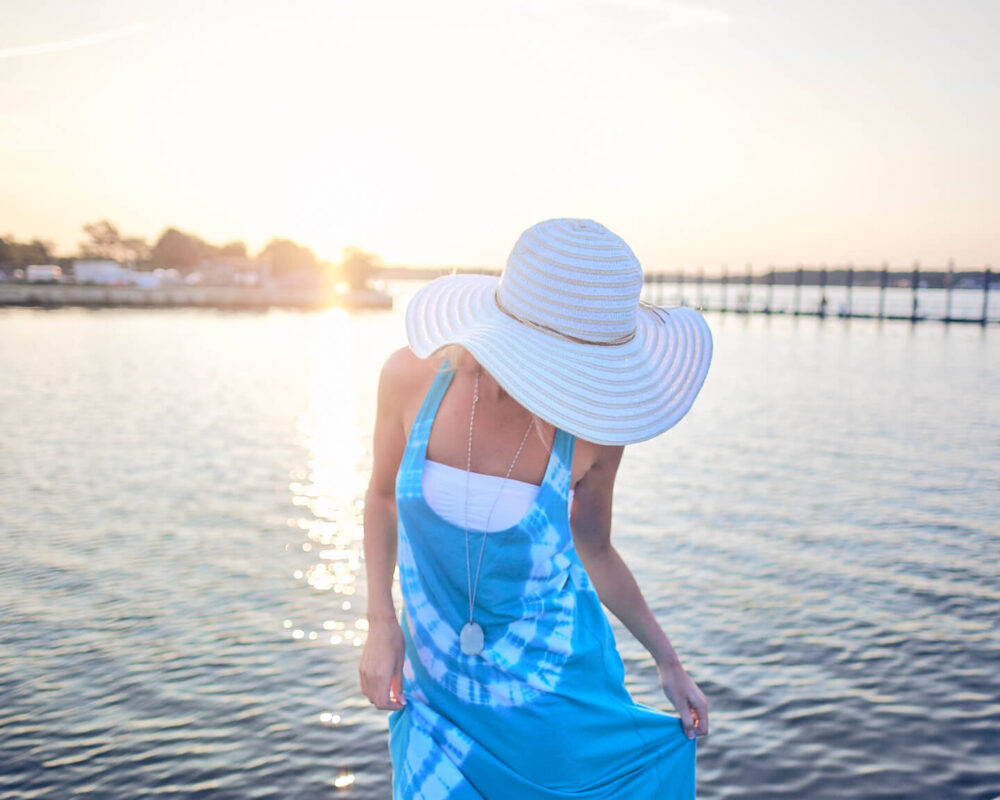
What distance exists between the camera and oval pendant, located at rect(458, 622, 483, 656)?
1.84m

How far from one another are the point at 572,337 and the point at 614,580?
0.66m

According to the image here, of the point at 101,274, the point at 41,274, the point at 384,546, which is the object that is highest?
the point at 101,274

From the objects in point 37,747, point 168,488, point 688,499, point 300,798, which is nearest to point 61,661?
point 37,747

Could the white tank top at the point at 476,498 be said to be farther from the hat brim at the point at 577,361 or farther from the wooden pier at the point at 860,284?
the wooden pier at the point at 860,284

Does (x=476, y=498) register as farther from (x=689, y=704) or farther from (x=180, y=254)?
(x=180, y=254)

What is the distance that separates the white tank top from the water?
407cm

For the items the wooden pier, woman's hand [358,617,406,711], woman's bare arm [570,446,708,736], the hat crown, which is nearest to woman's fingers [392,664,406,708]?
woman's hand [358,617,406,711]

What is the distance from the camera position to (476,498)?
1.86 meters

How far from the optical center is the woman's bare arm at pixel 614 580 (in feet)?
6.88

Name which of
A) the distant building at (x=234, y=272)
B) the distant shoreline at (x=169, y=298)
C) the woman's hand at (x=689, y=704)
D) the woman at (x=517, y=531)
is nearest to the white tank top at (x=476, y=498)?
the woman at (x=517, y=531)

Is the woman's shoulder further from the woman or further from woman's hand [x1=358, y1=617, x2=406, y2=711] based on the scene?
woman's hand [x1=358, y1=617, x2=406, y2=711]

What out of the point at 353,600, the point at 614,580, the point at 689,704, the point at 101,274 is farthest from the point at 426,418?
the point at 101,274

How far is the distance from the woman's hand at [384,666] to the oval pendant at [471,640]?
0.19 meters

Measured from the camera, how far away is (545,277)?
1.90m
